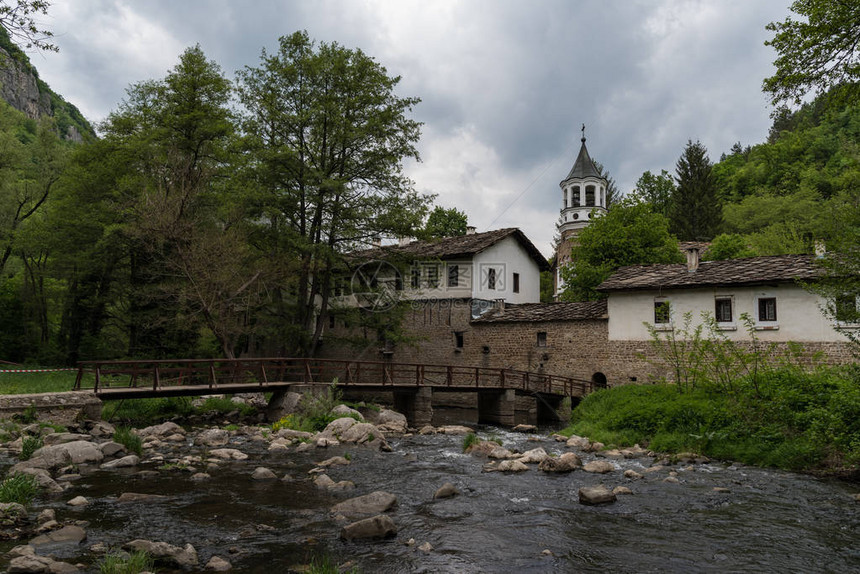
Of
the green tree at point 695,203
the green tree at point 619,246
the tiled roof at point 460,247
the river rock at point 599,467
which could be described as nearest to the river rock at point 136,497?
the river rock at point 599,467

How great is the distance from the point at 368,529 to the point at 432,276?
959 inches

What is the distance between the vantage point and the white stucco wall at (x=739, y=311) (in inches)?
773

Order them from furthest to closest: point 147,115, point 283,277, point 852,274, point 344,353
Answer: point 344,353, point 147,115, point 283,277, point 852,274

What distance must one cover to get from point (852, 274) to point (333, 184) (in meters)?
17.8

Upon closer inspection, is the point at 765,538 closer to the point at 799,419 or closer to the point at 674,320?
the point at 799,419

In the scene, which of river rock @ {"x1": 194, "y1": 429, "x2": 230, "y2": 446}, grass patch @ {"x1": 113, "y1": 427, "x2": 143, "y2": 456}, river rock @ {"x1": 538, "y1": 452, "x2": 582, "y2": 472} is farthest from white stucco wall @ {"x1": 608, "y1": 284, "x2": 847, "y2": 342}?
grass patch @ {"x1": 113, "y1": 427, "x2": 143, "y2": 456}

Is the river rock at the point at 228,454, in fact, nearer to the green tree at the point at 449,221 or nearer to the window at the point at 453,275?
the window at the point at 453,275

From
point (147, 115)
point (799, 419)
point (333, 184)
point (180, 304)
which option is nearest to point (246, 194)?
point (333, 184)

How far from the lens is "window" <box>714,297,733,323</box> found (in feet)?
70.1

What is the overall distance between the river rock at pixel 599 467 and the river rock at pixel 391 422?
→ 7183mm

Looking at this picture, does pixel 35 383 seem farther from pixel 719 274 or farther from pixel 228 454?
pixel 719 274

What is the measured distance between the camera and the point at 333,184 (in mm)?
22531

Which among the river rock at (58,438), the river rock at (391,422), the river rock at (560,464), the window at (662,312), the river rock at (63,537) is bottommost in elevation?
the river rock at (391,422)

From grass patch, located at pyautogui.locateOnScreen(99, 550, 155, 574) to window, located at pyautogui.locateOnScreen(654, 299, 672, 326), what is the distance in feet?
69.2
